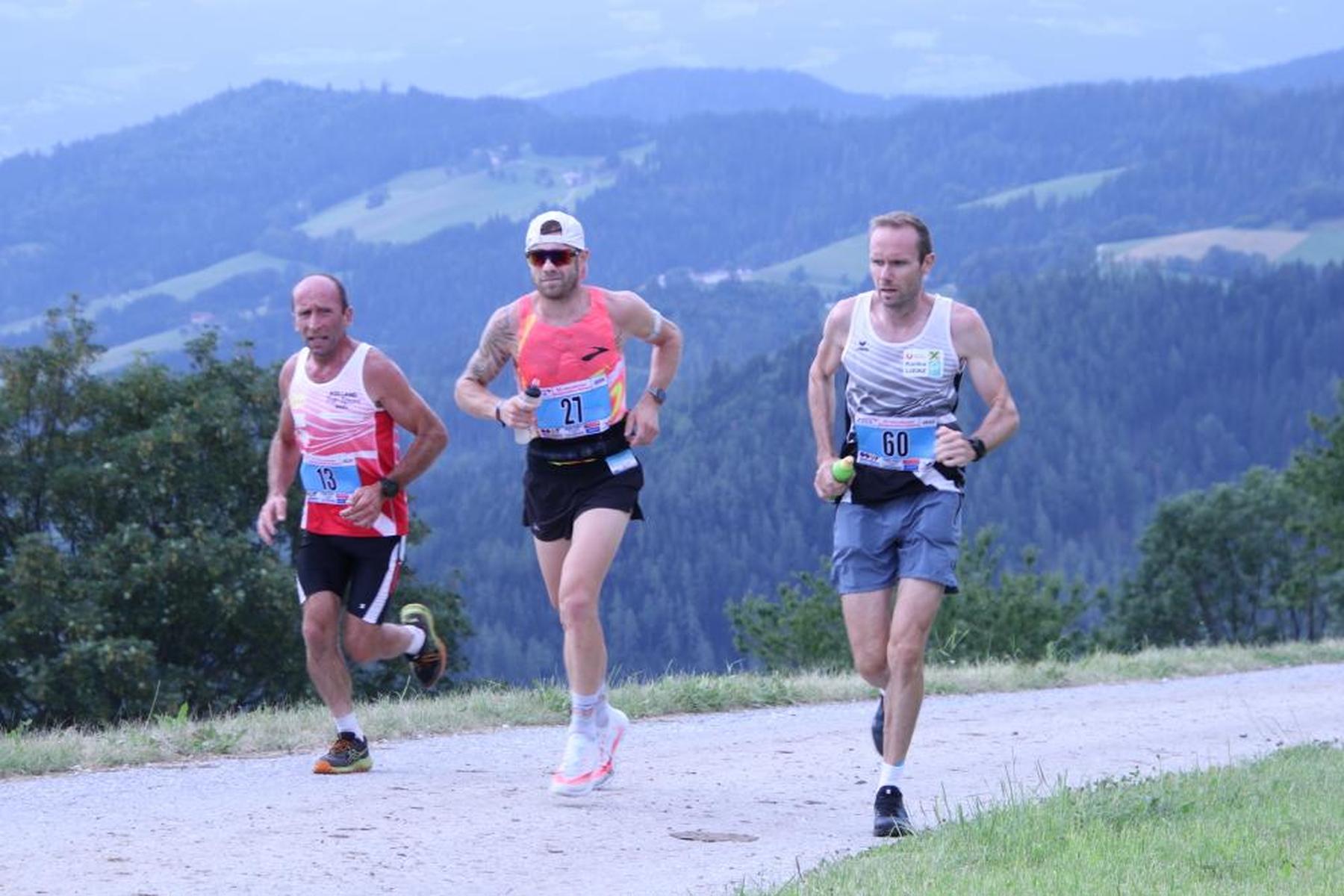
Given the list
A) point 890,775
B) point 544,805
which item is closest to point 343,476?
point 544,805

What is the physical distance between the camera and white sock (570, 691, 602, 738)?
7457 millimetres

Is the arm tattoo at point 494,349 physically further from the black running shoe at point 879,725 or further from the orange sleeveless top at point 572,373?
the black running shoe at point 879,725

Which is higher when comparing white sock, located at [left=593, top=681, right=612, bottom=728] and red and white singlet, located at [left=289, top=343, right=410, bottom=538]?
red and white singlet, located at [left=289, top=343, right=410, bottom=538]

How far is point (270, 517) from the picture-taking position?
26.6ft

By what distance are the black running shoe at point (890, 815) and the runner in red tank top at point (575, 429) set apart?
1.14m

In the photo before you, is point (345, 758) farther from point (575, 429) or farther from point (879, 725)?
point (879, 725)

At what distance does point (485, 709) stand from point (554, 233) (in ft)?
10.9

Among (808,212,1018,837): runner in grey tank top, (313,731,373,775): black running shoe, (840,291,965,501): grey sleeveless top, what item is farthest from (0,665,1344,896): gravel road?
(840,291,965,501): grey sleeveless top

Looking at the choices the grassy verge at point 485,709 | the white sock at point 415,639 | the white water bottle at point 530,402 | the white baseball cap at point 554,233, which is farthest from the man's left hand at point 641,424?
the grassy verge at point 485,709

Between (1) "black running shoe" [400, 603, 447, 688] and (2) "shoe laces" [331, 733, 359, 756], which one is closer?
(2) "shoe laces" [331, 733, 359, 756]

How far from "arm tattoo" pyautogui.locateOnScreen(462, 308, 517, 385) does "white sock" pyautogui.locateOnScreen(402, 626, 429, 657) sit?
1.44 m

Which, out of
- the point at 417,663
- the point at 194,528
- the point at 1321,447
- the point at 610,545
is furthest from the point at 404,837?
the point at 1321,447

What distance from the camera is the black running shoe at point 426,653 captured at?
28.6 feet

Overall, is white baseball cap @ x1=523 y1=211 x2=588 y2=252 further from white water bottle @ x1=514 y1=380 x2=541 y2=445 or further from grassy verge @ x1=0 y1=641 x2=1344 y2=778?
grassy verge @ x1=0 y1=641 x2=1344 y2=778
